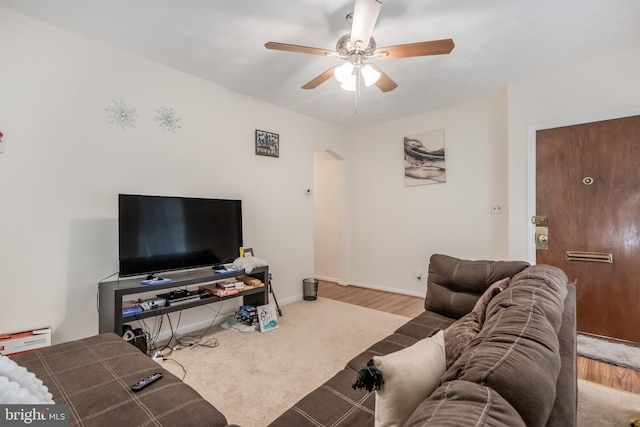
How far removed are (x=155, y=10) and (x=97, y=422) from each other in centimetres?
238

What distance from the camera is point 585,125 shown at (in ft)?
9.21

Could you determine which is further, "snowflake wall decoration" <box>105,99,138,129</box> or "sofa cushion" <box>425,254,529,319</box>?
"snowflake wall decoration" <box>105,99,138,129</box>

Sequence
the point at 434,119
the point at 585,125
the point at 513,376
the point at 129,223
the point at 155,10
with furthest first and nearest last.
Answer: the point at 434,119 → the point at 585,125 → the point at 129,223 → the point at 155,10 → the point at 513,376

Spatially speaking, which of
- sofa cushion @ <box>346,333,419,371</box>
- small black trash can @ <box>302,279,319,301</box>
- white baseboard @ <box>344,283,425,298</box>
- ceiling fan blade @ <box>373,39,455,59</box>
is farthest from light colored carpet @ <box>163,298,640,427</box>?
Result: ceiling fan blade @ <box>373,39,455,59</box>

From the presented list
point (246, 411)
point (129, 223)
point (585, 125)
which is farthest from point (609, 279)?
point (129, 223)

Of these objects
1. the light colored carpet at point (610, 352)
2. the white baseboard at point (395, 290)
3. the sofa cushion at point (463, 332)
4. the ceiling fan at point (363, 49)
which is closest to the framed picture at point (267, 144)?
the ceiling fan at point (363, 49)

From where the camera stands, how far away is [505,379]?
648 millimetres

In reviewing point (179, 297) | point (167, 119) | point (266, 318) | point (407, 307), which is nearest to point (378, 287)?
point (407, 307)

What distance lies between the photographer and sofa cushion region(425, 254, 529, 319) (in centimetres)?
196

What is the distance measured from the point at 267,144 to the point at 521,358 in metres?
3.42

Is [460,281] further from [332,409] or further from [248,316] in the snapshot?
[248,316]

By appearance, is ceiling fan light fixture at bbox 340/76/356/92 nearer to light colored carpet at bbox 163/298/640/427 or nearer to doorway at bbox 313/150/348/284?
light colored carpet at bbox 163/298/640/427

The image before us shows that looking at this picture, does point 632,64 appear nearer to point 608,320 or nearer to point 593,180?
point 593,180

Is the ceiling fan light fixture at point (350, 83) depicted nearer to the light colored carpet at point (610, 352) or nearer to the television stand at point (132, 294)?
the television stand at point (132, 294)
